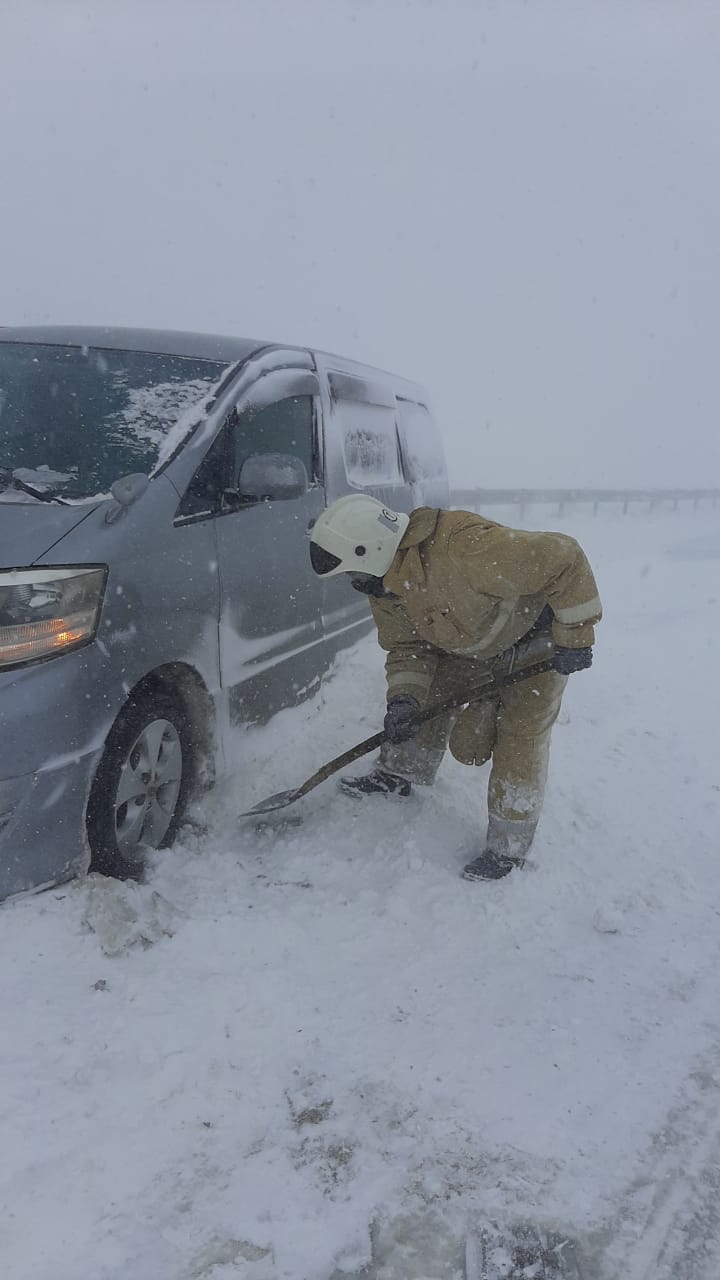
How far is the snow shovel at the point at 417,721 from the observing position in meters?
3.21

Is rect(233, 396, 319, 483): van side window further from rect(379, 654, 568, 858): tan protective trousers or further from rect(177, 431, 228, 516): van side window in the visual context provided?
rect(379, 654, 568, 858): tan protective trousers

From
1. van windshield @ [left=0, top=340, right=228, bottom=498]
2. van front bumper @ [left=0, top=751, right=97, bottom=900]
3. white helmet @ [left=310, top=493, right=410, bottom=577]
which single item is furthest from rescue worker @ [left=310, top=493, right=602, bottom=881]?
van front bumper @ [left=0, top=751, right=97, bottom=900]

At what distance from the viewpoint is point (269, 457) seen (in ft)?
10.3

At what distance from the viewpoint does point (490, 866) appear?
3.17 metres

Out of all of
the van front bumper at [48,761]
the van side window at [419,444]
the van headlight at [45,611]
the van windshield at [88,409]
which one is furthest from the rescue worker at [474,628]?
the van side window at [419,444]

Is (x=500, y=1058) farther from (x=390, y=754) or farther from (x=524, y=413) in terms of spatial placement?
(x=524, y=413)

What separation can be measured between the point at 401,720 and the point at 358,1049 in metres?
1.37

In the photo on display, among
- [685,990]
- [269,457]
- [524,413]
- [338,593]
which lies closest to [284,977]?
[685,990]

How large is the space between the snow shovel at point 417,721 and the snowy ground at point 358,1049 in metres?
0.09

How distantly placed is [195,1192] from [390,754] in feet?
6.81

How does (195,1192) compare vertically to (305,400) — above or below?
below

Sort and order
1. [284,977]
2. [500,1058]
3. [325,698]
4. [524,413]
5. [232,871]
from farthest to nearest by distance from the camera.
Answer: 1. [524,413]
2. [325,698]
3. [232,871]
4. [284,977]
5. [500,1058]

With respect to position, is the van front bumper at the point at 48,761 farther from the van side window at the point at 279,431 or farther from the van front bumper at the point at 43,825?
the van side window at the point at 279,431

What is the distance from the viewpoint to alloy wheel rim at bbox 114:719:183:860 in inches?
106
